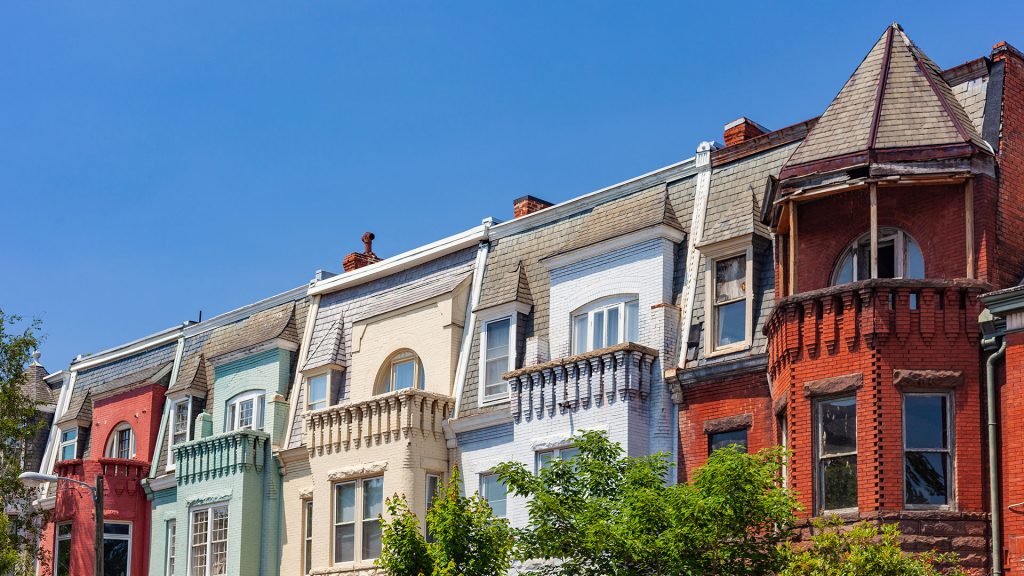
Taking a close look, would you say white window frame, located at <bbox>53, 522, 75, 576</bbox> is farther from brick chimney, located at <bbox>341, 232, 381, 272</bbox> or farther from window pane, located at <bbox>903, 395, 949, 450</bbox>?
window pane, located at <bbox>903, 395, 949, 450</bbox>

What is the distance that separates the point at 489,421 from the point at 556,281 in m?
3.31

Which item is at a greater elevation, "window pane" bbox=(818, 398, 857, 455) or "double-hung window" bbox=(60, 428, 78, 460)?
"double-hung window" bbox=(60, 428, 78, 460)

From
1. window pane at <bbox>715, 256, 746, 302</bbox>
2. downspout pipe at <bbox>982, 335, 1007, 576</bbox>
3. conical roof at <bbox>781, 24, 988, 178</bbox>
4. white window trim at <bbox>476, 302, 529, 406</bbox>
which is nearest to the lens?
downspout pipe at <bbox>982, 335, 1007, 576</bbox>

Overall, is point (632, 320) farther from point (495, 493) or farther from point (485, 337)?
point (495, 493)

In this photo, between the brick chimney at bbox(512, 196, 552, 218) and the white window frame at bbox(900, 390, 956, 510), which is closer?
the white window frame at bbox(900, 390, 956, 510)

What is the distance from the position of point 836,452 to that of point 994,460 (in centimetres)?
248

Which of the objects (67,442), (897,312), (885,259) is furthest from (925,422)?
(67,442)

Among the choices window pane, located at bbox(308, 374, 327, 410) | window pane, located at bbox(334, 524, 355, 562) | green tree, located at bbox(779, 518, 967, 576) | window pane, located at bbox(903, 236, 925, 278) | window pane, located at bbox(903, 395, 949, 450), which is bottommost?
green tree, located at bbox(779, 518, 967, 576)

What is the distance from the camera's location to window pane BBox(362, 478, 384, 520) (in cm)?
3381

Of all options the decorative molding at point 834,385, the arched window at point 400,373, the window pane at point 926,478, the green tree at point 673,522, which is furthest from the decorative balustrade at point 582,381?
the window pane at point 926,478

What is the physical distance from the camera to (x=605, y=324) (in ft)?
101

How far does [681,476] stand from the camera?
28656mm

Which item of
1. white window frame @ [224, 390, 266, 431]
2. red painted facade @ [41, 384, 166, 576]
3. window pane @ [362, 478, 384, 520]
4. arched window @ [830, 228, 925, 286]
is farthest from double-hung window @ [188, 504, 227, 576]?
arched window @ [830, 228, 925, 286]

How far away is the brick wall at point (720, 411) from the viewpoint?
27.4m
